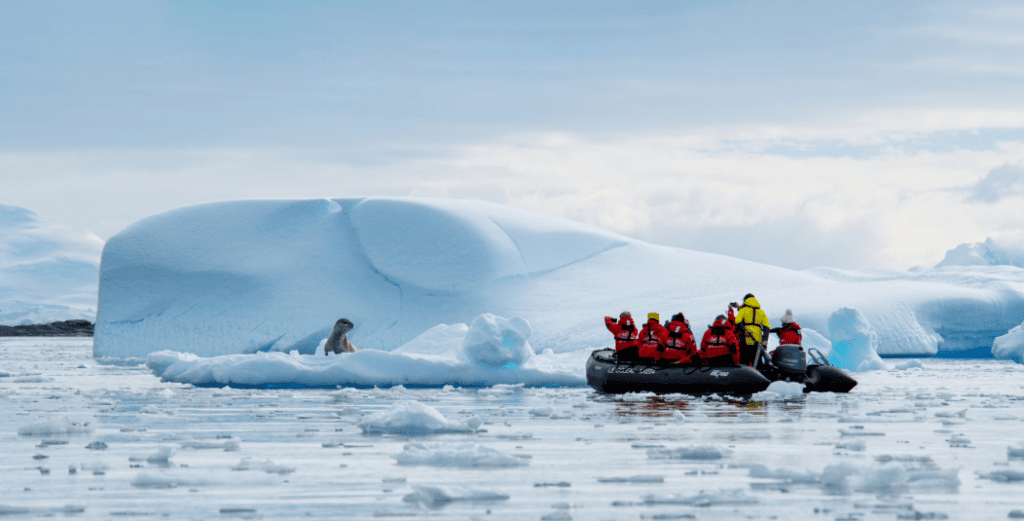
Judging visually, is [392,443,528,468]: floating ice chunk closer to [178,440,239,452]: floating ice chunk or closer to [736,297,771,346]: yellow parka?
[178,440,239,452]: floating ice chunk

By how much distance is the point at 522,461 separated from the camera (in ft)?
24.0

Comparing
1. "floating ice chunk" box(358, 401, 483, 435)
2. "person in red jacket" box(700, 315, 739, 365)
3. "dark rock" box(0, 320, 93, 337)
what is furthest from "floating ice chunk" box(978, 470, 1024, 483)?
"dark rock" box(0, 320, 93, 337)

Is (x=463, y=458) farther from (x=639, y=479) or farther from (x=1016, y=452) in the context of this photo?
(x=1016, y=452)

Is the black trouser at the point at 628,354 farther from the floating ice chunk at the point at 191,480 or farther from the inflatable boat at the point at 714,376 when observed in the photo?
the floating ice chunk at the point at 191,480

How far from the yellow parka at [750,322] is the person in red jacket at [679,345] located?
94cm

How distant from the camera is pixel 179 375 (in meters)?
17.0

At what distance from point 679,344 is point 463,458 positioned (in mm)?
7941

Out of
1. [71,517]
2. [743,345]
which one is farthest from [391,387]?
[71,517]

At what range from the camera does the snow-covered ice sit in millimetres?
5609

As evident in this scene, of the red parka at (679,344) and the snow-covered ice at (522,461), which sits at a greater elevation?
the red parka at (679,344)

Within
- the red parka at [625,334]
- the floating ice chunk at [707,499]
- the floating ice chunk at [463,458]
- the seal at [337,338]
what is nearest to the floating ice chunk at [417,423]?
the floating ice chunk at [463,458]

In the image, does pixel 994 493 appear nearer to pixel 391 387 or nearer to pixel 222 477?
pixel 222 477

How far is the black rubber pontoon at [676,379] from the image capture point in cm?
1398

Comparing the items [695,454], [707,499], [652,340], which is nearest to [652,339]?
[652,340]
